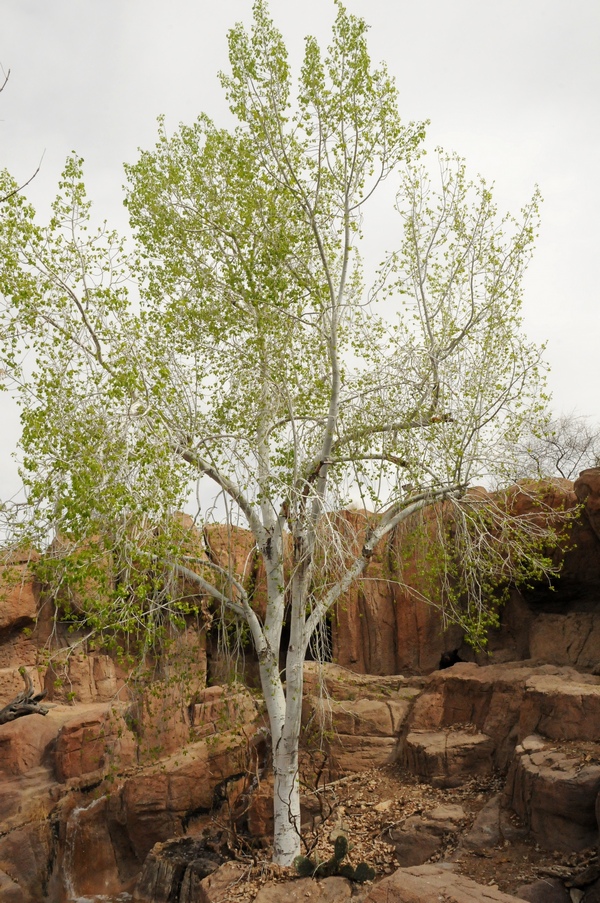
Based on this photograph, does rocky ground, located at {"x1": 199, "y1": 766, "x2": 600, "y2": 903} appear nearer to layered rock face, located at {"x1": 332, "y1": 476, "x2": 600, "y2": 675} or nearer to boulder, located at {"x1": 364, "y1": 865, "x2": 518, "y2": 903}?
boulder, located at {"x1": 364, "y1": 865, "x2": 518, "y2": 903}

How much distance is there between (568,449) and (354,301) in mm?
22283

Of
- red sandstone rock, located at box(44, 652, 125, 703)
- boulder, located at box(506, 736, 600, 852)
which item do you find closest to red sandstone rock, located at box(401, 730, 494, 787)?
boulder, located at box(506, 736, 600, 852)

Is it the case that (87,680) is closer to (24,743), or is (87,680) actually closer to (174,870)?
(24,743)

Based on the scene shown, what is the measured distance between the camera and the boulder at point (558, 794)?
9.43 m

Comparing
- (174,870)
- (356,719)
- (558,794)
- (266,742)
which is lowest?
(174,870)

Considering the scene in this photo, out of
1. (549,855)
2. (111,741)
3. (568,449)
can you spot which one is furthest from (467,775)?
(568,449)

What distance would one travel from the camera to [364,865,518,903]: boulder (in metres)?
7.32

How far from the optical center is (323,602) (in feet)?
37.5

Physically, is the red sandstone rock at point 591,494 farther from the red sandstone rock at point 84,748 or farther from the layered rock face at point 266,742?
the red sandstone rock at point 84,748

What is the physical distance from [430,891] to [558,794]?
3.00 m

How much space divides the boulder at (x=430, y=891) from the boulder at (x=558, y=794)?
2.27 m

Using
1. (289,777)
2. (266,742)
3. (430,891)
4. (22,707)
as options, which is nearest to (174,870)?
(266,742)

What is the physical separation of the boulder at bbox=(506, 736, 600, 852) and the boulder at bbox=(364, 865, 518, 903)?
2.27 meters

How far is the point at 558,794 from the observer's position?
31.7ft
